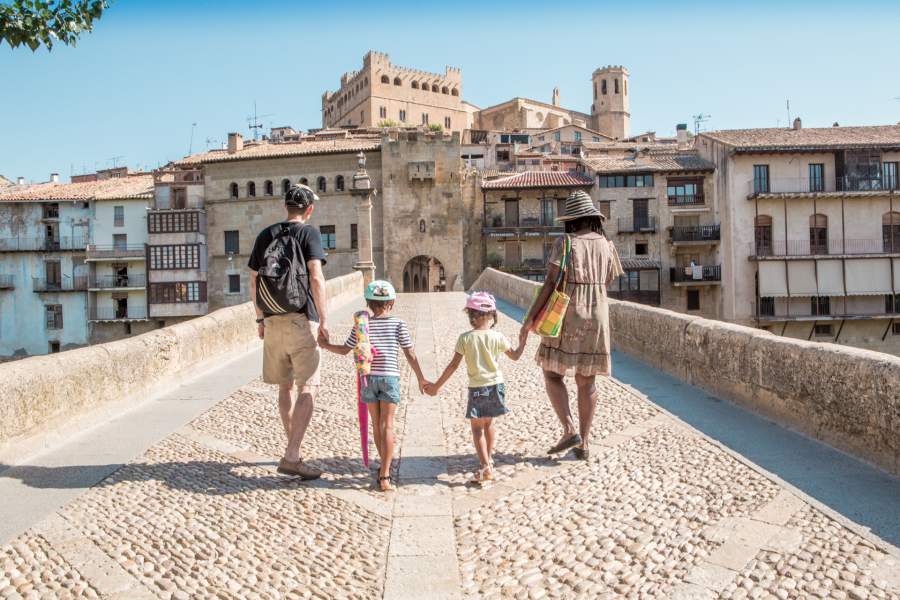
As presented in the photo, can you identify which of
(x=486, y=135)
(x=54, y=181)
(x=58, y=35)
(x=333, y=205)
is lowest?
(x=58, y=35)

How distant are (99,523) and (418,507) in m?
1.78

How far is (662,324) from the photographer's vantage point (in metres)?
8.46

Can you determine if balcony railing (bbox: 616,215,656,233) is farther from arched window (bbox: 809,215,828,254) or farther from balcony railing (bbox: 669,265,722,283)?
arched window (bbox: 809,215,828,254)

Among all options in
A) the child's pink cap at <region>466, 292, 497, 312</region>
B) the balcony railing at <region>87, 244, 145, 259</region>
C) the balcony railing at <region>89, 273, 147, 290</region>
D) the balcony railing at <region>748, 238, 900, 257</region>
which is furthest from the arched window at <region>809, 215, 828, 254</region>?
the balcony railing at <region>87, 244, 145, 259</region>

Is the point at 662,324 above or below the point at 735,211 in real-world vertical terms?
below

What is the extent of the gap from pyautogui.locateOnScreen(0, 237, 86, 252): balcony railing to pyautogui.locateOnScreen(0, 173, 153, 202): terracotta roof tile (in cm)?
281

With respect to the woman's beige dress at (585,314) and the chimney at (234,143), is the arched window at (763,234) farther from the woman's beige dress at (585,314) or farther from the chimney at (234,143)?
the woman's beige dress at (585,314)

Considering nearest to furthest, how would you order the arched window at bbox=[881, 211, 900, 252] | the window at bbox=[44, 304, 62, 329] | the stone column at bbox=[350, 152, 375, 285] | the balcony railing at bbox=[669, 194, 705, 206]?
the stone column at bbox=[350, 152, 375, 285] → the arched window at bbox=[881, 211, 900, 252] → the balcony railing at bbox=[669, 194, 705, 206] → the window at bbox=[44, 304, 62, 329]

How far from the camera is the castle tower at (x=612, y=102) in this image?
313 ft

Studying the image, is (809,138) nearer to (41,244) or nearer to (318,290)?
(318,290)

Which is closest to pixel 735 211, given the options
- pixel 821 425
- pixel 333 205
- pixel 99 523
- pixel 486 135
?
pixel 333 205

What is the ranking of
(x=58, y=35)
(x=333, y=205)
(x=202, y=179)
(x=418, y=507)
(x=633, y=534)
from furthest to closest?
(x=202, y=179) → (x=333, y=205) → (x=58, y=35) → (x=418, y=507) → (x=633, y=534)

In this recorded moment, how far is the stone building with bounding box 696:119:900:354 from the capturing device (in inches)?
1596

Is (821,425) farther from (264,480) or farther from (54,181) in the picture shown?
(54,181)
